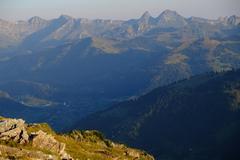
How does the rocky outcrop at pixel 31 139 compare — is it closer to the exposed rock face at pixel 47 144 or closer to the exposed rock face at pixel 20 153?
the exposed rock face at pixel 47 144

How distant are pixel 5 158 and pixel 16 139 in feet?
88.3

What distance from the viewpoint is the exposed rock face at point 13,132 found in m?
129

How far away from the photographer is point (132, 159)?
654 feet

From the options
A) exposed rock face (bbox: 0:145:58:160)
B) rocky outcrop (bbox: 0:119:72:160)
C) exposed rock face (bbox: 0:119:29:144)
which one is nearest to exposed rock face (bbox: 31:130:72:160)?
rocky outcrop (bbox: 0:119:72:160)

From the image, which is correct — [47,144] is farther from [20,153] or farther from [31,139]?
[20,153]

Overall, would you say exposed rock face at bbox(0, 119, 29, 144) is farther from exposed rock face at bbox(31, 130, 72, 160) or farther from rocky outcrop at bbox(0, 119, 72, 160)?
exposed rock face at bbox(31, 130, 72, 160)

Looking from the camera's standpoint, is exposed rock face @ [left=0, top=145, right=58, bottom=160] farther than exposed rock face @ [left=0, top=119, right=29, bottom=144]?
No

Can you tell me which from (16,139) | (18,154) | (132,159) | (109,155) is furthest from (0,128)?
(132,159)

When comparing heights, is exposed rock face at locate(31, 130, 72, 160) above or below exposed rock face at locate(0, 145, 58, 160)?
below

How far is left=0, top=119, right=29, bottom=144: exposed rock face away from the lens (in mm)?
128625

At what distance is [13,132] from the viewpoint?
132 metres

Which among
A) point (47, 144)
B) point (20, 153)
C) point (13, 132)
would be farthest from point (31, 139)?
point (20, 153)

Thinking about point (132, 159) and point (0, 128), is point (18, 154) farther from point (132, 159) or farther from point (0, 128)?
point (132, 159)

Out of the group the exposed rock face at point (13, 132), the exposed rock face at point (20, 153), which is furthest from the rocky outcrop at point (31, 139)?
the exposed rock face at point (20, 153)
